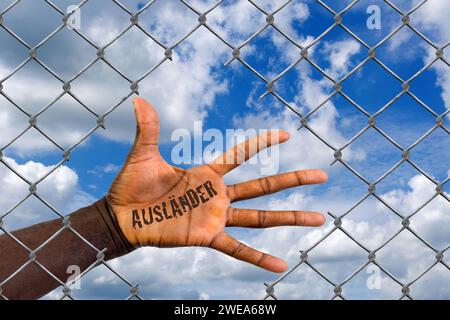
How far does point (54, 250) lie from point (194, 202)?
33.0 inches

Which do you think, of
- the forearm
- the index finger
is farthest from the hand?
the forearm

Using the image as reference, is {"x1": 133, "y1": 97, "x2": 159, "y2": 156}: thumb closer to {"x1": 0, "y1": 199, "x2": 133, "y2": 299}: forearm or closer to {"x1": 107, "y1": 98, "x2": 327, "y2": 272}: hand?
{"x1": 107, "y1": 98, "x2": 327, "y2": 272}: hand

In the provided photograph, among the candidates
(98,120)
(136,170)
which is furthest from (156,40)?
(136,170)

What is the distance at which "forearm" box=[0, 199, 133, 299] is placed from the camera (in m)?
2.92

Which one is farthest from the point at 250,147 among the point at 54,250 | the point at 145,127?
the point at 54,250

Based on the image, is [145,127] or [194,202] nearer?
[145,127]

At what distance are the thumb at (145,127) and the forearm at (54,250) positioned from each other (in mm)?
427

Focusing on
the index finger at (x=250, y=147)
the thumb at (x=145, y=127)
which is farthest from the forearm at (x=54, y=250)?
the index finger at (x=250, y=147)

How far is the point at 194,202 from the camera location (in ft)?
9.19

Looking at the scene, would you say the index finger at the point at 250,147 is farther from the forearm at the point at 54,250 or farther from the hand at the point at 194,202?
the forearm at the point at 54,250

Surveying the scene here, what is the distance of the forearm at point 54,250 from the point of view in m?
2.92

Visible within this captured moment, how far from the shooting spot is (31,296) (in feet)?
9.81

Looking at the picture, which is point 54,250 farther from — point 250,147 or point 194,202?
point 250,147
